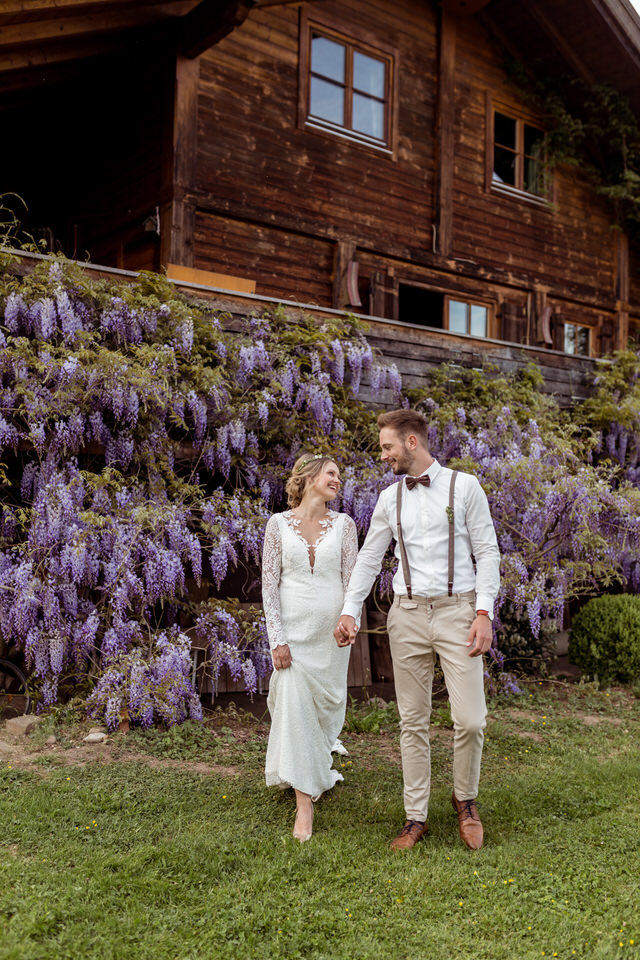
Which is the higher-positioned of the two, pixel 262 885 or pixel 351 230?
pixel 351 230

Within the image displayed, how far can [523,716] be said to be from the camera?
6.40 m

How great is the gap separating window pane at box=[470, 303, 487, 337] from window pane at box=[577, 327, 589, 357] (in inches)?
85.4

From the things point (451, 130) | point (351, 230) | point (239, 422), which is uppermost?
point (451, 130)

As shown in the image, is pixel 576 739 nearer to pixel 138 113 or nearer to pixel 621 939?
pixel 621 939

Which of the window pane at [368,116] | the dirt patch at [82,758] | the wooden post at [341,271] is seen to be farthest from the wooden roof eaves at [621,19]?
the dirt patch at [82,758]

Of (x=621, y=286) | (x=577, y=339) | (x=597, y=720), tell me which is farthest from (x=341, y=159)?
(x=597, y=720)

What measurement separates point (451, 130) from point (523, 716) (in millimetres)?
8671

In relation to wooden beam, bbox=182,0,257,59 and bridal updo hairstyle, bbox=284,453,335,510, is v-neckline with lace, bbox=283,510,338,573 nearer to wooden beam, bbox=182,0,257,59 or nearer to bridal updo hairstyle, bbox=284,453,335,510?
bridal updo hairstyle, bbox=284,453,335,510

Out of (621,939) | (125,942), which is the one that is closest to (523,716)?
(621,939)

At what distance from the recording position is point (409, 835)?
147 inches

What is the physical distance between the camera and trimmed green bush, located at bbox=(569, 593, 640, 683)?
24.8 ft

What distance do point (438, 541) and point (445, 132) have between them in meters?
9.60

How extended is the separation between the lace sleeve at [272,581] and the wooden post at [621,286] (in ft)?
37.7

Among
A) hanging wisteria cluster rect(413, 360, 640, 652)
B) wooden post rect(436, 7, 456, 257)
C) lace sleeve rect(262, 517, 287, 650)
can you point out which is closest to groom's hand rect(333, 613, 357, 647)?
lace sleeve rect(262, 517, 287, 650)
